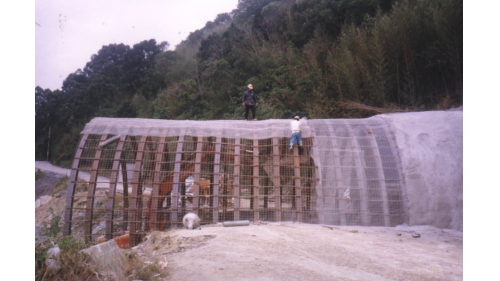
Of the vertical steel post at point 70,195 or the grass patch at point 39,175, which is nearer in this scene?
the vertical steel post at point 70,195

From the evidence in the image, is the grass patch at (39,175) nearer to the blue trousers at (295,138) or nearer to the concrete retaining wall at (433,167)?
the blue trousers at (295,138)

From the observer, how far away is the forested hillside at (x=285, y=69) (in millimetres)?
11047

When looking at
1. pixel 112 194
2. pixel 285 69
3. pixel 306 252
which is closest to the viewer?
pixel 306 252

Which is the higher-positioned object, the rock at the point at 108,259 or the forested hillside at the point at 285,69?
the forested hillside at the point at 285,69

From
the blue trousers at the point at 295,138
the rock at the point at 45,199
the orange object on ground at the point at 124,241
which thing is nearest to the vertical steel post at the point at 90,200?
the orange object on ground at the point at 124,241

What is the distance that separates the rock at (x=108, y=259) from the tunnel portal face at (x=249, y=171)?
108 inches

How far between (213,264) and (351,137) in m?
4.83

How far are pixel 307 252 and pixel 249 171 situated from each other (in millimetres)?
3138

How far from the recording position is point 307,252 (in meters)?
4.66

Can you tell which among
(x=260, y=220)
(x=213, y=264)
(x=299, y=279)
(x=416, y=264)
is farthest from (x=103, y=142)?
(x=416, y=264)

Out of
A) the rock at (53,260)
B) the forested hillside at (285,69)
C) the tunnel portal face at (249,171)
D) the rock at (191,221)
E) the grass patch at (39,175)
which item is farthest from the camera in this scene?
the grass patch at (39,175)

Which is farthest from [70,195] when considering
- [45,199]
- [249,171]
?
[45,199]

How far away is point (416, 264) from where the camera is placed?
14.7 feet

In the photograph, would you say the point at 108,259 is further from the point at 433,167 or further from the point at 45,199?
the point at 45,199
